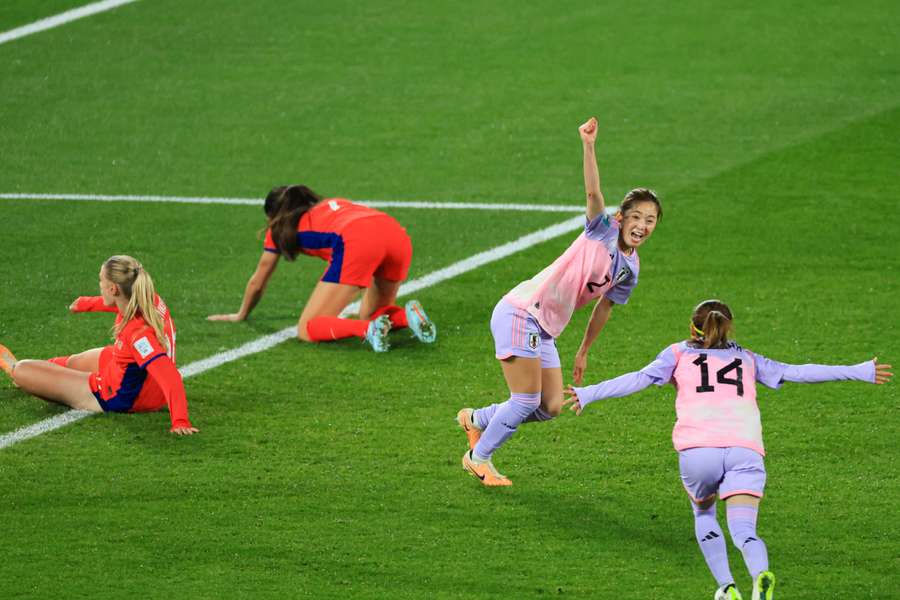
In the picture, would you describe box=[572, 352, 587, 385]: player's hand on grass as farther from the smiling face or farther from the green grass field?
the smiling face

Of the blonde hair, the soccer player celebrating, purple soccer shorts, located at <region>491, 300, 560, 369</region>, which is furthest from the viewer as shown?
the blonde hair

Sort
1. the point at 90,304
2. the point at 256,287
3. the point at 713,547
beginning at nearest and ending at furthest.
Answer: the point at 713,547 < the point at 90,304 < the point at 256,287

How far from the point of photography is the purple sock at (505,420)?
8.30m

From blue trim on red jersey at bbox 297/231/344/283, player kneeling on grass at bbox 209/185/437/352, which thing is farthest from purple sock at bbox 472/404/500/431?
blue trim on red jersey at bbox 297/231/344/283

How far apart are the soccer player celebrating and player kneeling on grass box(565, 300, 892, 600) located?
2.92 feet

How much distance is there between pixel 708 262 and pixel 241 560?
22.7 ft

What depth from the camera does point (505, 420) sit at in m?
8.38

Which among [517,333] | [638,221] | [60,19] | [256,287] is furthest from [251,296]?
[60,19]

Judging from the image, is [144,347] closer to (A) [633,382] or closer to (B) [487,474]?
(B) [487,474]

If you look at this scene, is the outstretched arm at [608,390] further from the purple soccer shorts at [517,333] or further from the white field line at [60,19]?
the white field line at [60,19]

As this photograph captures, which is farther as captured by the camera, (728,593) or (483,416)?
(483,416)

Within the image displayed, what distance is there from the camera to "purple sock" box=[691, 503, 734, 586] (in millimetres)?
6770

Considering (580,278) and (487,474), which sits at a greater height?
(580,278)

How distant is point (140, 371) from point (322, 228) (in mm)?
2440
